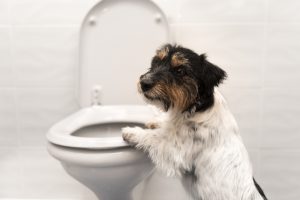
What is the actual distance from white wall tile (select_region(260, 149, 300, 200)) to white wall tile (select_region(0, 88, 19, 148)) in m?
1.30

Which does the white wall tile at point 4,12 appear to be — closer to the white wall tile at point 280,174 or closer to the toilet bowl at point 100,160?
the toilet bowl at point 100,160

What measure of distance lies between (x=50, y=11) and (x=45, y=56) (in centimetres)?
22

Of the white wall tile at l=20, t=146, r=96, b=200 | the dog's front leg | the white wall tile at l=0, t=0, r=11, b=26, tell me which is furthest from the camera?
the white wall tile at l=20, t=146, r=96, b=200

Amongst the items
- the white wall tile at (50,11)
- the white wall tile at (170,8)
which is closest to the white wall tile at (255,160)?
the white wall tile at (170,8)

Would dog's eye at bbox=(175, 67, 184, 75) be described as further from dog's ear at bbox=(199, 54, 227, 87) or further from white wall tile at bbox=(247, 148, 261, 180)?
white wall tile at bbox=(247, 148, 261, 180)

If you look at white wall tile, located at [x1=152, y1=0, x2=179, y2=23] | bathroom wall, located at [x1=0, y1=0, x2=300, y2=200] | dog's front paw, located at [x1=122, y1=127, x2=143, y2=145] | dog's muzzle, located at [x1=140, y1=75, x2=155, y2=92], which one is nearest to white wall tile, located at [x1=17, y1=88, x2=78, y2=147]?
bathroom wall, located at [x1=0, y1=0, x2=300, y2=200]

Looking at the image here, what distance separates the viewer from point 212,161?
3.91 ft

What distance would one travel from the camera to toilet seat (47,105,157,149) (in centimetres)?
121

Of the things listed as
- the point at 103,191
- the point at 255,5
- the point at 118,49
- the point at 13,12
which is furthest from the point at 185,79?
the point at 13,12

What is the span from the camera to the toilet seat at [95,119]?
1.21 m

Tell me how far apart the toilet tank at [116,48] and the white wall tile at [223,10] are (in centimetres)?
18

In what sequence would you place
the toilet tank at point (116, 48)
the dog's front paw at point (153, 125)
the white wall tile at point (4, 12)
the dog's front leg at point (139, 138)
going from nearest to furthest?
1. the dog's front leg at point (139, 138)
2. the dog's front paw at point (153, 125)
3. the toilet tank at point (116, 48)
4. the white wall tile at point (4, 12)

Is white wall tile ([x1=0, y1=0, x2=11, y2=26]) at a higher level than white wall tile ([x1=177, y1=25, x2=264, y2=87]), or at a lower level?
higher

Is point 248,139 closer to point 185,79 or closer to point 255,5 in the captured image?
point 255,5
